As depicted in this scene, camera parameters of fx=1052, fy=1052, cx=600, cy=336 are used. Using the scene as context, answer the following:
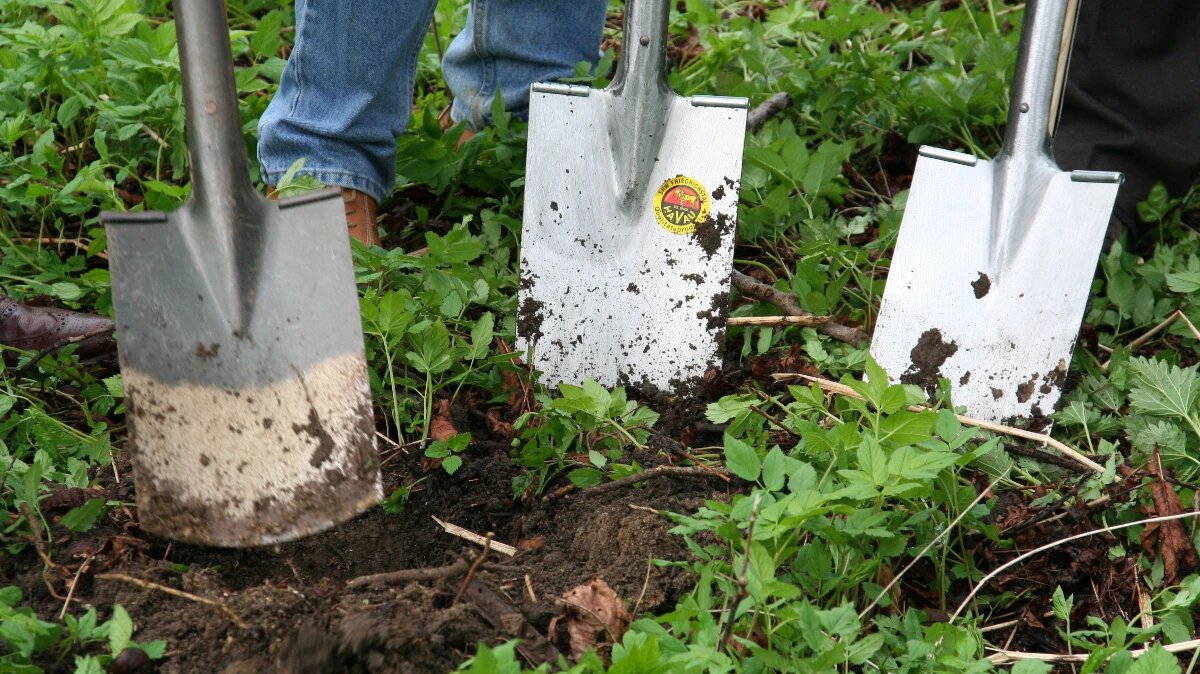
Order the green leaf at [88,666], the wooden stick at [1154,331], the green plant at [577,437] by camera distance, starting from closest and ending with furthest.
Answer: the green leaf at [88,666]
the green plant at [577,437]
the wooden stick at [1154,331]

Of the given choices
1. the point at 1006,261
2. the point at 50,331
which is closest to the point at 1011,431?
the point at 1006,261

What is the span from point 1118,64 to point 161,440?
81.7 inches

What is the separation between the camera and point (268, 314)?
1502 mm

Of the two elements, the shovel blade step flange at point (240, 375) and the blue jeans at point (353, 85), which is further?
the blue jeans at point (353, 85)

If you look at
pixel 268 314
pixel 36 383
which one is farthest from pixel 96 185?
pixel 268 314

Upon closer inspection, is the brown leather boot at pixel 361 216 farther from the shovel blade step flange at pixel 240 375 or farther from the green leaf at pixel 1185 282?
the green leaf at pixel 1185 282

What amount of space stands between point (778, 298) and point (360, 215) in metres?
0.87

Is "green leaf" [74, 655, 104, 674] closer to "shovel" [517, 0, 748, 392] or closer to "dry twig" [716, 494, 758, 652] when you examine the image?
"dry twig" [716, 494, 758, 652]

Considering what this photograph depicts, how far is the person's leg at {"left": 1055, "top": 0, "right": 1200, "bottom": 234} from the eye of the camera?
228 cm

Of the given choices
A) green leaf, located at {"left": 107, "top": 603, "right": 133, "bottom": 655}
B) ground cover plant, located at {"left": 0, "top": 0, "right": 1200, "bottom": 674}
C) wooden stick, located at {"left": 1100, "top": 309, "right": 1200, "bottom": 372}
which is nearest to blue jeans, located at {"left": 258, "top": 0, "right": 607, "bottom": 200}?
ground cover plant, located at {"left": 0, "top": 0, "right": 1200, "bottom": 674}

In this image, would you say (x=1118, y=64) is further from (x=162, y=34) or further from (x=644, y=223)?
(x=162, y=34)

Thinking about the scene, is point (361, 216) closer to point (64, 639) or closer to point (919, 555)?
point (64, 639)

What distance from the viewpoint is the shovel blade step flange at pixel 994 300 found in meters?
1.84

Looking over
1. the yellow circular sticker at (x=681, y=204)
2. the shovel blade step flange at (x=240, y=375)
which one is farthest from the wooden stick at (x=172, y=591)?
the yellow circular sticker at (x=681, y=204)
